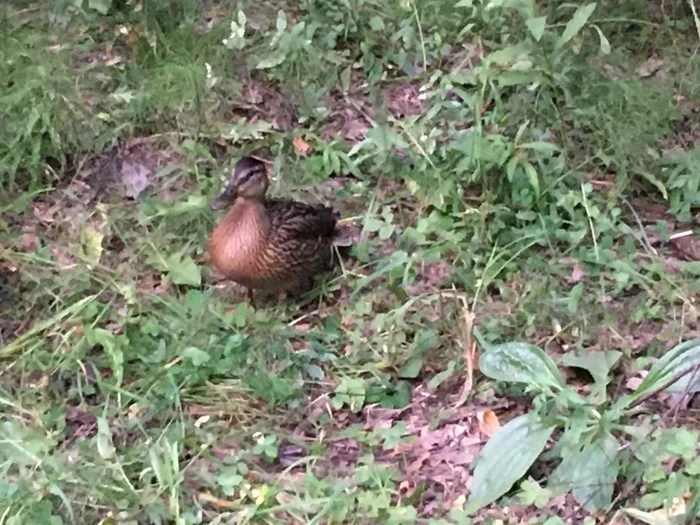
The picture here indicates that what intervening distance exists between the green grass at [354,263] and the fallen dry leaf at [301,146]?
0.10ft

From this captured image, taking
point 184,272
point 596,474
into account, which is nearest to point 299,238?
point 184,272

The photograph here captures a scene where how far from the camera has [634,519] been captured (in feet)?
9.20

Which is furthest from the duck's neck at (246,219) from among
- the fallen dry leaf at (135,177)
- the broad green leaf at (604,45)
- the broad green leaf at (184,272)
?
the broad green leaf at (604,45)

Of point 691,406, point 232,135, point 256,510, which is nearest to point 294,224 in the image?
point 232,135

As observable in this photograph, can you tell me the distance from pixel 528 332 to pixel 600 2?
1.90 m

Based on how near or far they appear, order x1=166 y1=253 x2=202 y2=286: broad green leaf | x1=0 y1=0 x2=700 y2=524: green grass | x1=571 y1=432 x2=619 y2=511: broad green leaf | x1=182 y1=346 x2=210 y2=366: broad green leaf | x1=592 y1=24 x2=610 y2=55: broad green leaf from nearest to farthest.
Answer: x1=571 y1=432 x2=619 y2=511: broad green leaf < x1=0 y1=0 x2=700 y2=524: green grass < x1=182 y1=346 x2=210 y2=366: broad green leaf < x1=166 y1=253 x2=202 y2=286: broad green leaf < x1=592 y1=24 x2=610 y2=55: broad green leaf

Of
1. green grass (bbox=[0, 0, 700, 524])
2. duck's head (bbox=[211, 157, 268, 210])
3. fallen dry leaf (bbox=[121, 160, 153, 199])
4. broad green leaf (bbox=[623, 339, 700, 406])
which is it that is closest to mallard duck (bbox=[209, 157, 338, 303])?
duck's head (bbox=[211, 157, 268, 210])

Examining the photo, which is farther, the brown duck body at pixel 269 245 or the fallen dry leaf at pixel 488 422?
the brown duck body at pixel 269 245

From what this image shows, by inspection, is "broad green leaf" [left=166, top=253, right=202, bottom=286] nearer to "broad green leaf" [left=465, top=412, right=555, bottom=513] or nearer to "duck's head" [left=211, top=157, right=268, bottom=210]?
"duck's head" [left=211, top=157, right=268, bottom=210]

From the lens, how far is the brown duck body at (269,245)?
3607 millimetres

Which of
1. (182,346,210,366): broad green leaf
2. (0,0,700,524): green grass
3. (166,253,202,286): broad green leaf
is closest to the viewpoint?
(0,0,700,524): green grass

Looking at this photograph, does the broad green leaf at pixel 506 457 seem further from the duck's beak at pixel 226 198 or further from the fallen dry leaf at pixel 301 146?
the fallen dry leaf at pixel 301 146

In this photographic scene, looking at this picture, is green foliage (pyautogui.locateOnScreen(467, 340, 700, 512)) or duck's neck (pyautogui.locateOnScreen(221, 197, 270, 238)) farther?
duck's neck (pyautogui.locateOnScreen(221, 197, 270, 238))

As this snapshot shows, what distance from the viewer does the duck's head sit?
144 inches
